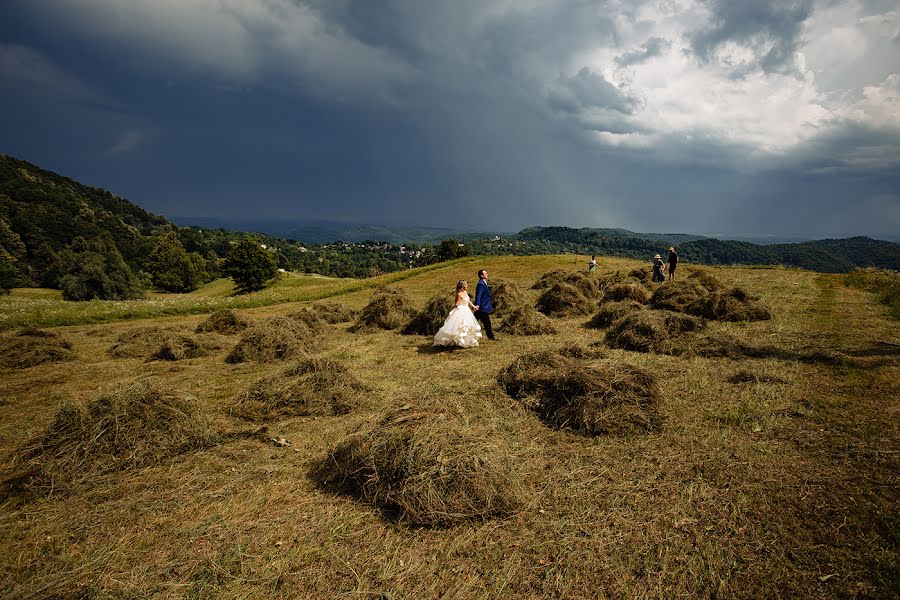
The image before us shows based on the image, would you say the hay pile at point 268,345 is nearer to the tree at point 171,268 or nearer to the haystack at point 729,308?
the haystack at point 729,308

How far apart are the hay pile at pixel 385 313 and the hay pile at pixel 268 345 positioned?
135 inches

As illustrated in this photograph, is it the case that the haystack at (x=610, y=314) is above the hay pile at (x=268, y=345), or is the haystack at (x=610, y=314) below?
above

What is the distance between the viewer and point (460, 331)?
39.6 feet

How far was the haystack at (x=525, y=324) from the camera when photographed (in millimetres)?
14055

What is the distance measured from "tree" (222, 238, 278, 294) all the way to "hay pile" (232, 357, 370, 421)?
181 feet

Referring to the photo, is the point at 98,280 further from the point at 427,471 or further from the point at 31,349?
the point at 427,471

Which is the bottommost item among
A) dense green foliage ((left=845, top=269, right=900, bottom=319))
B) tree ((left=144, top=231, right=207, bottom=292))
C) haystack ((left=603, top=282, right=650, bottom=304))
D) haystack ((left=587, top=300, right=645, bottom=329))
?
tree ((left=144, top=231, right=207, bottom=292))

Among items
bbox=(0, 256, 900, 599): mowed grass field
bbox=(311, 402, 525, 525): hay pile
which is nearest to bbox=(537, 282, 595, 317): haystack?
bbox=(0, 256, 900, 599): mowed grass field

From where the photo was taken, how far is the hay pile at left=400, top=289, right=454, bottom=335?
1513 cm

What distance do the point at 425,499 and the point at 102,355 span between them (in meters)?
14.9

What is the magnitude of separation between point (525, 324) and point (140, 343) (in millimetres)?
14218

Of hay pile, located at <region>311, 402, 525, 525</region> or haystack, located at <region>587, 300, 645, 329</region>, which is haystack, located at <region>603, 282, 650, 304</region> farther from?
hay pile, located at <region>311, 402, 525, 525</region>

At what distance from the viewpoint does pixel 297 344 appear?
42.5 feet

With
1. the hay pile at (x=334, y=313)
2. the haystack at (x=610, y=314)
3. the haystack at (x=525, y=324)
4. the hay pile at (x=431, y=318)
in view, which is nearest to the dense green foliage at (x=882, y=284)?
the haystack at (x=610, y=314)
